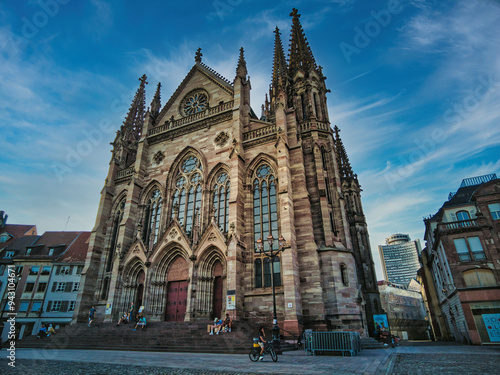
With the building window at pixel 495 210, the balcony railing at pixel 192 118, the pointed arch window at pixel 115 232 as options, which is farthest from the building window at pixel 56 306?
the building window at pixel 495 210

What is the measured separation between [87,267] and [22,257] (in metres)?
19.4

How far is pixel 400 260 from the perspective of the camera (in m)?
159

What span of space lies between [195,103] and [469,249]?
2614 centimetres

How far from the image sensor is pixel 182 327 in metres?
16.3

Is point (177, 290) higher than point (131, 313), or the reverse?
point (177, 290)

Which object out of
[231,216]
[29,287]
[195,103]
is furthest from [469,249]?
[29,287]

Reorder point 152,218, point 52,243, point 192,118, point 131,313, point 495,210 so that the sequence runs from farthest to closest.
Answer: point 52,243 → point 192,118 → point 152,218 → point 495,210 → point 131,313

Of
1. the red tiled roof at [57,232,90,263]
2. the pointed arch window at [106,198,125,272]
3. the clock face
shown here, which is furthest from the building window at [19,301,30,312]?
the clock face

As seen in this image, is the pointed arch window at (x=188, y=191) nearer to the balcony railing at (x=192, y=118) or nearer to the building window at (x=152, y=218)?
the building window at (x=152, y=218)

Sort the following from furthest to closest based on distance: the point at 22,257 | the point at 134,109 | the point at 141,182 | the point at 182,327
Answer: the point at 22,257 → the point at 134,109 → the point at 141,182 → the point at 182,327

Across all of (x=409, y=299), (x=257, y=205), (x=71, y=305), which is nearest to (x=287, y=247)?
(x=257, y=205)

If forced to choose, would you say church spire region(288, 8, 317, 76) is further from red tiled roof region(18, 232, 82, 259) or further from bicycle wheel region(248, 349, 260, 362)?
red tiled roof region(18, 232, 82, 259)

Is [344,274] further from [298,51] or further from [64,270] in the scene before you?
[64,270]

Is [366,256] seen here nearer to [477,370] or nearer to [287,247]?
[287,247]
